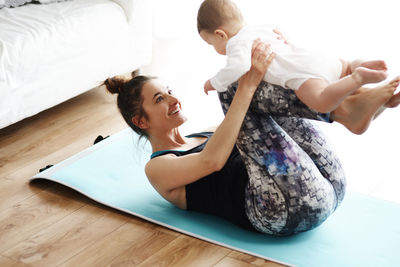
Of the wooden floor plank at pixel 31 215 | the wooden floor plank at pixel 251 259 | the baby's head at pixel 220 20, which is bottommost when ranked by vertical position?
the wooden floor plank at pixel 31 215

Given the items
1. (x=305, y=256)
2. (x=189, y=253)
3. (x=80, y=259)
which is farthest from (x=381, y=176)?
(x=80, y=259)

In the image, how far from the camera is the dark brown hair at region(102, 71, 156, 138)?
203cm

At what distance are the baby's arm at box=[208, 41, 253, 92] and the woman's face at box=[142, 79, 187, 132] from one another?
15.9 inches

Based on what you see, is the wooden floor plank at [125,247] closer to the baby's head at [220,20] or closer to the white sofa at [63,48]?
the baby's head at [220,20]

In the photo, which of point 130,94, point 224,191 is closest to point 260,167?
point 224,191

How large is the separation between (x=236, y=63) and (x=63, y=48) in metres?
1.56

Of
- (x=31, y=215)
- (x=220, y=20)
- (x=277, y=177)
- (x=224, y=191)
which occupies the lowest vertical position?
(x=31, y=215)

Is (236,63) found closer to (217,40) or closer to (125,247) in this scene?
(217,40)

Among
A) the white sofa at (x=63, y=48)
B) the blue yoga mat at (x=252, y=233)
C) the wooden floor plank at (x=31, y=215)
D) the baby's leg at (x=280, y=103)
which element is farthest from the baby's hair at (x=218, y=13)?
the white sofa at (x=63, y=48)

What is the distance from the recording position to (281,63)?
1.61 m

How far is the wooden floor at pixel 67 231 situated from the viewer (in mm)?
1837

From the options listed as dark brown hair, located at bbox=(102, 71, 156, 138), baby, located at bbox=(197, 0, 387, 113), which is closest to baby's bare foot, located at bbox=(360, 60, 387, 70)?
baby, located at bbox=(197, 0, 387, 113)

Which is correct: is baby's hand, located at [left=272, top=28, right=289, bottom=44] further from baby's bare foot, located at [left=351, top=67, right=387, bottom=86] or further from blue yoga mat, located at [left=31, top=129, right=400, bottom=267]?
blue yoga mat, located at [left=31, top=129, right=400, bottom=267]

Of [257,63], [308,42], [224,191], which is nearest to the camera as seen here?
[257,63]
